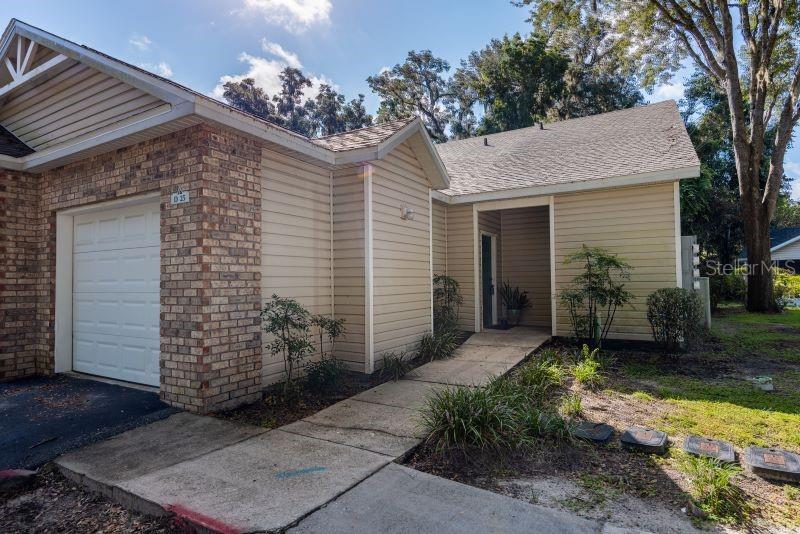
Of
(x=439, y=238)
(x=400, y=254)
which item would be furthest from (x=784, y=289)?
(x=400, y=254)

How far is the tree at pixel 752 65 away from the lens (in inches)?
468

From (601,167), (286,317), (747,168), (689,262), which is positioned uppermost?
(747,168)

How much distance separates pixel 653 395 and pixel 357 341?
384cm

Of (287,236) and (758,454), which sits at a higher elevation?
(287,236)

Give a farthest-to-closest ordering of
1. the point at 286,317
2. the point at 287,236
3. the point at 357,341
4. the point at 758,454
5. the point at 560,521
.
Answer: the point at 357,341, the point at 287,236, the point at 286,317, the point at 758,454, the point at 560,521

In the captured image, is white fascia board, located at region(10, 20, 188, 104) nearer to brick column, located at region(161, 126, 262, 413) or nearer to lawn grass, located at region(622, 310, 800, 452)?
brick column, located at region(161, 126, 262, 413)

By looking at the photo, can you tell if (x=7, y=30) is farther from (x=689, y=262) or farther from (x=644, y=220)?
(x=689, y=262)

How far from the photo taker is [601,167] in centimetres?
838

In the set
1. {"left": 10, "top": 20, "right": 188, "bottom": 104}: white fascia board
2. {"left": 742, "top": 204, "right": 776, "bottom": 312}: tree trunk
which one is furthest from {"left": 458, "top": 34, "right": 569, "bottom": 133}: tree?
{"left": 10, "top": 20, "right": 188, "bottom": 104}: white fascia board

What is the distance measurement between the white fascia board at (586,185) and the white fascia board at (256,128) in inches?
157

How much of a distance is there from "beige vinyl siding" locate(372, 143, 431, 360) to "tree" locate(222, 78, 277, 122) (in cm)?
2816

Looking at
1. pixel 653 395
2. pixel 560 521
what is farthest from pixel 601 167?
pixel 560 521

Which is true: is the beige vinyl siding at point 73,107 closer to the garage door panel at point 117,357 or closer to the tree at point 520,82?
the garage door panel at point 117,357

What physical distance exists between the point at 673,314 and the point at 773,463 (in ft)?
13.9
